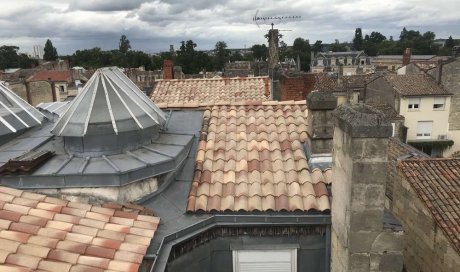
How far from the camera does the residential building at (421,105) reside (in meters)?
34.7

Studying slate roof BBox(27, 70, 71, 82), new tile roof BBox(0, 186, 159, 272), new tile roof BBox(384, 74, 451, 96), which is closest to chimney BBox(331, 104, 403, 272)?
new tile roof BBox(0, 186, 159, 272)

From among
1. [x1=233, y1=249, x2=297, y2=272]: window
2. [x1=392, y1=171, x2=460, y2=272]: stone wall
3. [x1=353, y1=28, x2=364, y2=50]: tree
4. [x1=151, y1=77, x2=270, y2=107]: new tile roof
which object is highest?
[x1=353, y1=28, x2=364, y2=50]: tree

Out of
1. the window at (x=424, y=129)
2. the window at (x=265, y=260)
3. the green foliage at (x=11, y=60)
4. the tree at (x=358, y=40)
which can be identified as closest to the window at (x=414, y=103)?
the window at (x=424, y=129)

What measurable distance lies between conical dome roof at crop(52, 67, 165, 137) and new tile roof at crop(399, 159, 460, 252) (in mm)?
8713

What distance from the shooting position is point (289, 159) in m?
6.92

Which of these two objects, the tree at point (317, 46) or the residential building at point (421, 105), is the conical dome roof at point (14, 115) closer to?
the residential building at point (421, 105)

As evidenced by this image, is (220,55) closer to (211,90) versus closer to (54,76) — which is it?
(54,76)

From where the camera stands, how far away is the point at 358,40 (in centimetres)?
13888

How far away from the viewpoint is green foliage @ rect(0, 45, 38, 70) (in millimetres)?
96900

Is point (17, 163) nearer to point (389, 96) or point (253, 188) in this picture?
point (253, 188)

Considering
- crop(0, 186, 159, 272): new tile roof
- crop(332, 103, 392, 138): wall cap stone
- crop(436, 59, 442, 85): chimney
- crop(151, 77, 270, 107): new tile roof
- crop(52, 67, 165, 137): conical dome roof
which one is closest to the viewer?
crop(0, 186, 159, 272): new tile roof

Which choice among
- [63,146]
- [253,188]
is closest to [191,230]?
[253,188]

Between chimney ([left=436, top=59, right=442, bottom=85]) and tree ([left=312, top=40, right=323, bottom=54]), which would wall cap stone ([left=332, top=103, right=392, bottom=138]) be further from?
tree ([left=312, top=40, right=323, bottom=54])

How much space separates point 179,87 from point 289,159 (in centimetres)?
1210
